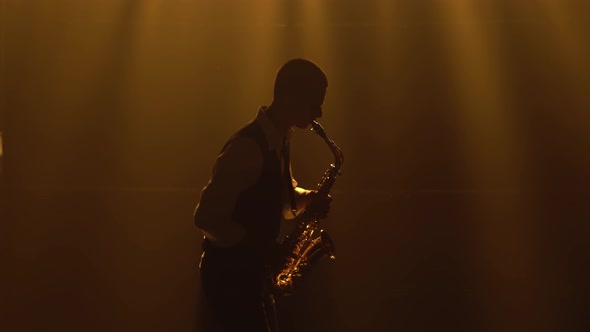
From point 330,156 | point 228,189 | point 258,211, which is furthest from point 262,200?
point 330,156

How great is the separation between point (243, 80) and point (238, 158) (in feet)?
6.26

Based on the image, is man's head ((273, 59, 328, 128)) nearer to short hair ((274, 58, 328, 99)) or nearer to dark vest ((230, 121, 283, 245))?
short hair ((274, 58, 328, 99))

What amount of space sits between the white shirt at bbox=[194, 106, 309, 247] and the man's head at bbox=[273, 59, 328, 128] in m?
0.24

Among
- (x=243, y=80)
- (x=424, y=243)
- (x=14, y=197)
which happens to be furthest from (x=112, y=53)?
(x=424, y=243)

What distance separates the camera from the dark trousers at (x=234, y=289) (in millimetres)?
2391

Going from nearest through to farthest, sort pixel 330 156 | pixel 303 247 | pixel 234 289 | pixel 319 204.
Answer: pixel 234 289, pixel 319 204, pixel 303 247, pixel 330 156

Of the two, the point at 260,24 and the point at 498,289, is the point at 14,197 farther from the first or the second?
the point at 498,289

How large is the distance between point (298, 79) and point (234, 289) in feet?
2.71

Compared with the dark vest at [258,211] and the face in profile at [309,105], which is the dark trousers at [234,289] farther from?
the face in profile at [309,105]

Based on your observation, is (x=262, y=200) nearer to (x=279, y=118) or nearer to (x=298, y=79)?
(x=279, y=118)

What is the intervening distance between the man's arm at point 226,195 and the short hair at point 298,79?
0.30 meters

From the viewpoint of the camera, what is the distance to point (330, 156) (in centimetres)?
408

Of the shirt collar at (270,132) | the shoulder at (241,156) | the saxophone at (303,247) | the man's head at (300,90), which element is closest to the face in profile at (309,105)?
the man's head at (300,90)

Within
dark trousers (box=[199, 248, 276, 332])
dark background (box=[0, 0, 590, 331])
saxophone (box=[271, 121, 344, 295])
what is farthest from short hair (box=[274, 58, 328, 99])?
dark background (box=[0, 0, 590, 331])
